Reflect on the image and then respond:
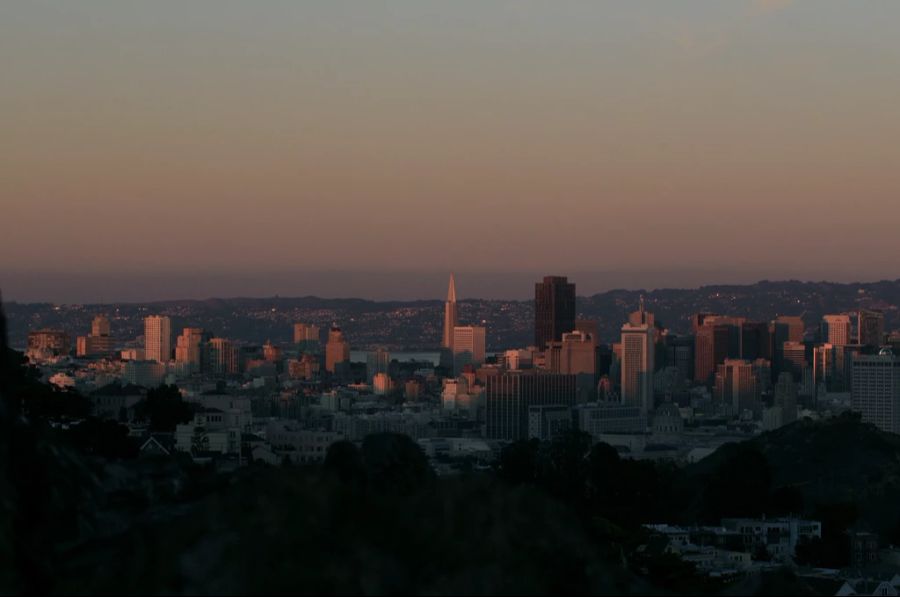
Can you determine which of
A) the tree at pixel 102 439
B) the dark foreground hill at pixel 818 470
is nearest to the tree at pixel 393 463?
the tree at pixel 102 439

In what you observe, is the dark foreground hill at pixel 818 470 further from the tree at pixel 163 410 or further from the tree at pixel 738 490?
the tree at pixel 163 410

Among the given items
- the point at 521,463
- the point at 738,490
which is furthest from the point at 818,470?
the point at 738,490

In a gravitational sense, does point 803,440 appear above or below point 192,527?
below

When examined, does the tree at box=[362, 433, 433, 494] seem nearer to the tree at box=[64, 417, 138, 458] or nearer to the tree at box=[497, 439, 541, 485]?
the tree at box=[64, 417, 138, 458]

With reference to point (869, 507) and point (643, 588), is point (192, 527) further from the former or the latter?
point (869, 507)

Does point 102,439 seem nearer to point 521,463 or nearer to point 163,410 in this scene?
point 163,410

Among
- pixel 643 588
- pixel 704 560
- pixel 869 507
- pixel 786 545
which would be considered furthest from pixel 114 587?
pixel 869 507

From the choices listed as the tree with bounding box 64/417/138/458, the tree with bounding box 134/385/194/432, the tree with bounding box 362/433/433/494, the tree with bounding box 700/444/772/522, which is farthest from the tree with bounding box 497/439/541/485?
the tree with bounding box 362/433/433/494

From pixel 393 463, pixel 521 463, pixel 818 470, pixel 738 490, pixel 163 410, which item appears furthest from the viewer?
pixel 818 470

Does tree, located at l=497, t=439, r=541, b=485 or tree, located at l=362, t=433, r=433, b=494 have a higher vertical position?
tree, located at l=362, t=433, r=433, b=494

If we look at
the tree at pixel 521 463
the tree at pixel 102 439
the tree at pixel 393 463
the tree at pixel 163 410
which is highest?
the tree at pixel 393 463

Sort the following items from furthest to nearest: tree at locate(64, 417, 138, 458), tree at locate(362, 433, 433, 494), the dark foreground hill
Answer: the dark foreground hill → tree at locate(64, 417, 138, 458) → tree at locate(362, 433, 433, 494)
